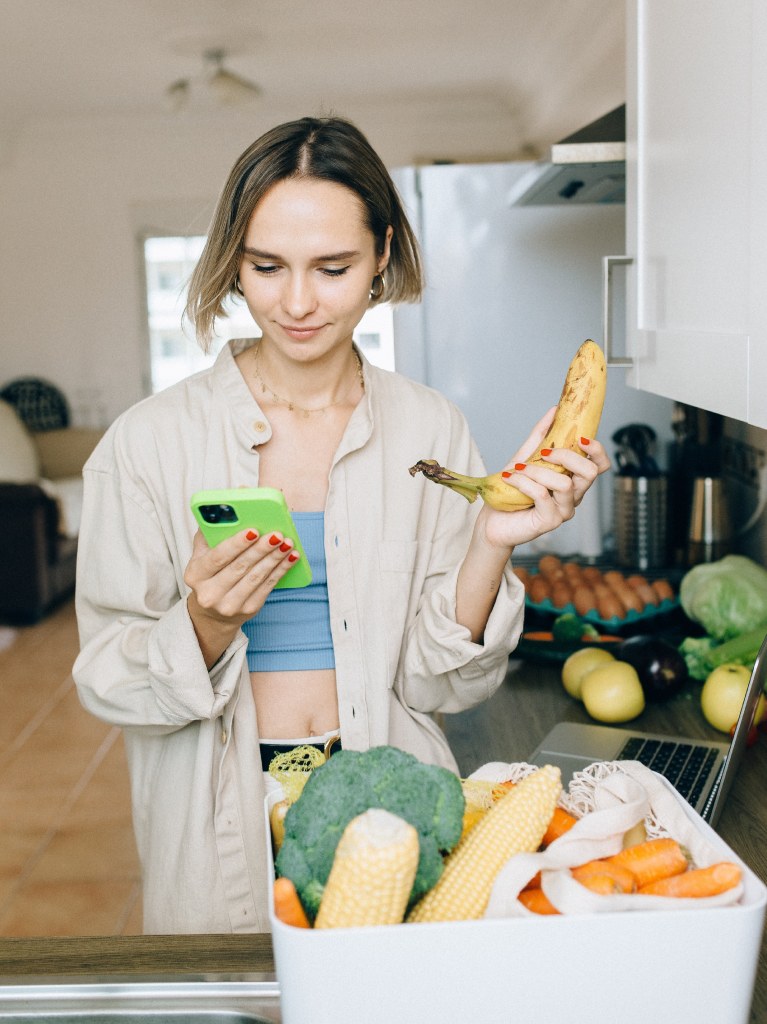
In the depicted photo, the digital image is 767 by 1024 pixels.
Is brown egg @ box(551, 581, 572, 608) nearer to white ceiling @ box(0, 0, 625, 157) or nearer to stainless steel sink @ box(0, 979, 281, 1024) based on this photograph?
stainless steel sink @ box(0, 979, 281, 1024)

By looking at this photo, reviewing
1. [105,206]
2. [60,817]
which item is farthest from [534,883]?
[105,206]

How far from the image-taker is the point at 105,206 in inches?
296

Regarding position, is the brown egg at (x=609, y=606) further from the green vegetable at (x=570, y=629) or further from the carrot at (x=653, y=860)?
the carrot at (x=653, y=860)

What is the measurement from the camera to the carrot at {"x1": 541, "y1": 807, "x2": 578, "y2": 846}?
2.45 ft

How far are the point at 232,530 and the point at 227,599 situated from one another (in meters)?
0.08

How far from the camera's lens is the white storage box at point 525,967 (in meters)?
0.58

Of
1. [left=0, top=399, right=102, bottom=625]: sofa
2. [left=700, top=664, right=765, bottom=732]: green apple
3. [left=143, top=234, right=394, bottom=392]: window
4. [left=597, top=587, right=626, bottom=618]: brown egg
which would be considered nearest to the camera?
[left=700, top=664, right=765, bottom=732]: green apple

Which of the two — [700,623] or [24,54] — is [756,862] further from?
[24,54]

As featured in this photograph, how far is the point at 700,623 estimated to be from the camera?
7.34ft

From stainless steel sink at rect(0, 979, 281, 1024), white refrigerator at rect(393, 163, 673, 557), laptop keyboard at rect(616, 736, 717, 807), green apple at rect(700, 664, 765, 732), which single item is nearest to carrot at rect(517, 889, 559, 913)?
stainless steel sink at rect(0, 979, 281, 1024)

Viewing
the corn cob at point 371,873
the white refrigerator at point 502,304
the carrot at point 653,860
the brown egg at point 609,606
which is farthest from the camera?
the white refrigerator at point 502,304

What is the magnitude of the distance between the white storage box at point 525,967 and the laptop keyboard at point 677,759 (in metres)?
0.82

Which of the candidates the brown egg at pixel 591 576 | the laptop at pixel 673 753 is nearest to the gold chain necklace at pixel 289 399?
the laptop at pixel 673 753

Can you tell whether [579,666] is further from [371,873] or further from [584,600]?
[371,873]
